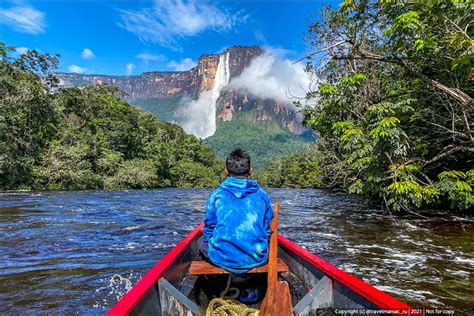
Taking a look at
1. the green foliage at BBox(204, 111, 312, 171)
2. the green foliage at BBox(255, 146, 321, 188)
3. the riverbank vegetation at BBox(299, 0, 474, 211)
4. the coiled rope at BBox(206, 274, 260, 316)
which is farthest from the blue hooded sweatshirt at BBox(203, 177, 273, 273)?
the green foliage at BBox(204, 111, 312, 171)

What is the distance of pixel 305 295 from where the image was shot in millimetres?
3314

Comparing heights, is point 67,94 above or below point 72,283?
above

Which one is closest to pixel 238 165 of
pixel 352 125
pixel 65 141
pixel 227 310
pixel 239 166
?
pixel 239 166

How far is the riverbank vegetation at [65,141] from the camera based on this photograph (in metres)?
28.2

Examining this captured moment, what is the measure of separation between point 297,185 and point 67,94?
131 feet

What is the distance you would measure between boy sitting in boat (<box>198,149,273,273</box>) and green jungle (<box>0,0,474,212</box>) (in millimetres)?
7147

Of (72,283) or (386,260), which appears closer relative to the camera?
(72,283)

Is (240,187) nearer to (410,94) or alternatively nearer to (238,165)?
(238,165)

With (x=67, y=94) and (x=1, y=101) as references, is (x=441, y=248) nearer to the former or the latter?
(x=1, y=101)

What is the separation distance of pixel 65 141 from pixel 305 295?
38.7 meters

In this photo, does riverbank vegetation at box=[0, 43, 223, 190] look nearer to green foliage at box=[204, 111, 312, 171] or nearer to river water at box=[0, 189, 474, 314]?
river water at box=[0, 189, 474, 314]

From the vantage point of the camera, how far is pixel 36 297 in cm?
502

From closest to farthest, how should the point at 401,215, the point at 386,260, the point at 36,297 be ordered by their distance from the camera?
1. the point at 36,297
2. the point at 386,260
3. the point at 401,215

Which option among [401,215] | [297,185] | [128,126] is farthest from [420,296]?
[297,185]
